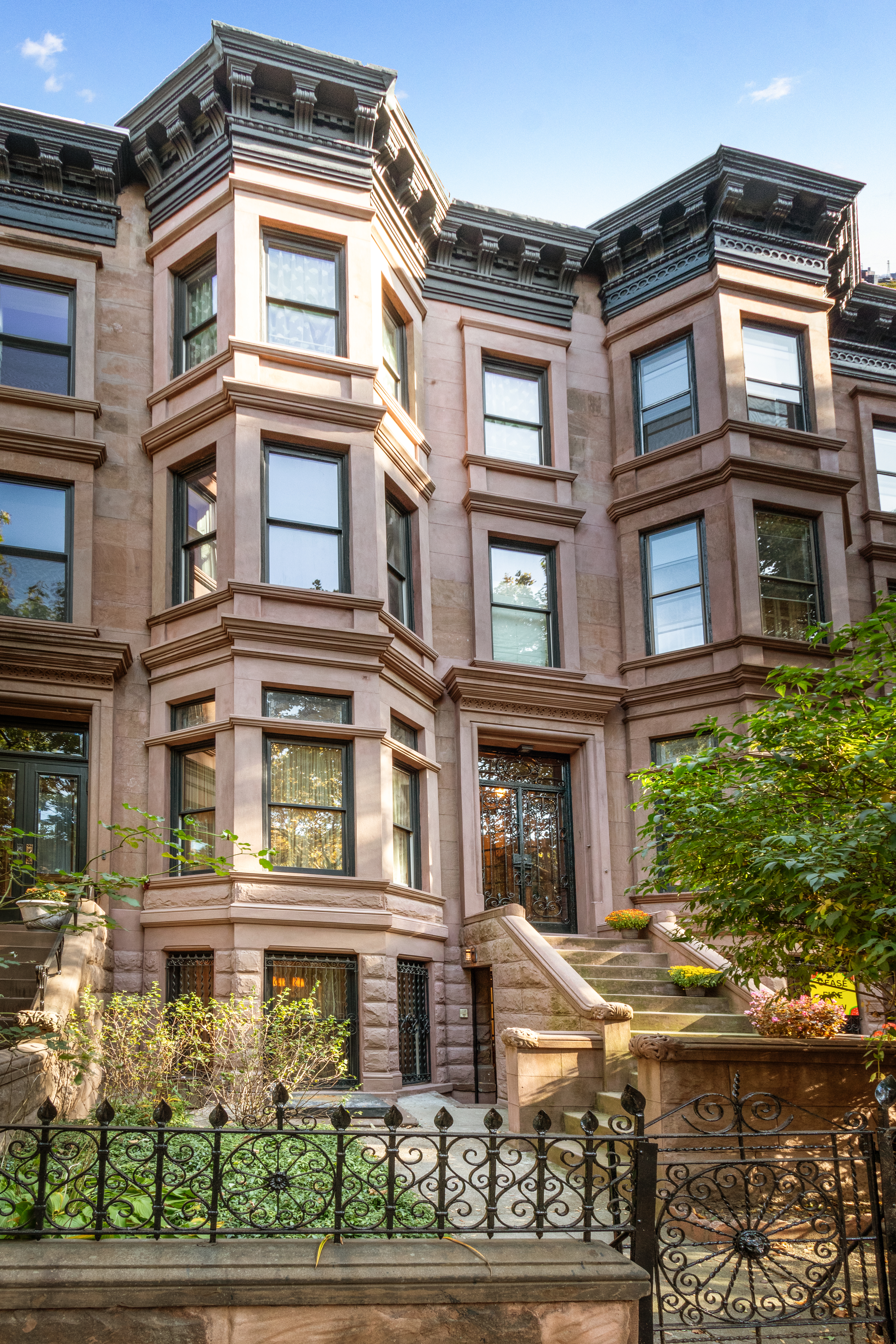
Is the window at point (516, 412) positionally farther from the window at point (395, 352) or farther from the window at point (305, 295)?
the window at point (305, 295)

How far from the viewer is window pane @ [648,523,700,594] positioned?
54.6 feet

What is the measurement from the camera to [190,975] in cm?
1276

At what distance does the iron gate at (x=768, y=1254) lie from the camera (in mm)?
5211

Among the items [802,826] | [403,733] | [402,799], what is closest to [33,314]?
[403,733]

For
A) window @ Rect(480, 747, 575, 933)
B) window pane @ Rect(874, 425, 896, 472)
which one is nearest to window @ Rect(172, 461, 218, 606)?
window @ Rect(480, 747, 575, 933)

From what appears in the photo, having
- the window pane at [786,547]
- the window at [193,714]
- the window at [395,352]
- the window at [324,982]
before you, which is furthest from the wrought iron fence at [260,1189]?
the window pane at [786,547]

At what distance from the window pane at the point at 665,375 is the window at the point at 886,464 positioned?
4.28m

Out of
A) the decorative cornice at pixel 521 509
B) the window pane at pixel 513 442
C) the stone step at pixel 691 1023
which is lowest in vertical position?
the stone step at pixel 691 1023

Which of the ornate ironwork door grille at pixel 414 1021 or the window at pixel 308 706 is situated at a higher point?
the window at pixel 308 706

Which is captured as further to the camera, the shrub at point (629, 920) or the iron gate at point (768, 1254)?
the shrub at point (629, 920)

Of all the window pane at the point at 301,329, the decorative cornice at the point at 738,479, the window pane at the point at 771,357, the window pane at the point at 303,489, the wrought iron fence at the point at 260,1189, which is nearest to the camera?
the wrought iron fence at the point at 260,1189

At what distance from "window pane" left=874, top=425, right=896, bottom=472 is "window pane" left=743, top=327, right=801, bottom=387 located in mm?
2990

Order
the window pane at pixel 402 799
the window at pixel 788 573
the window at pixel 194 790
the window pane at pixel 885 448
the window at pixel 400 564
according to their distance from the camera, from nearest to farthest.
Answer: the window at pixel 194 790 → the window pane at pixel 402 799 → the window at pixel 400 564 → the window at pixel 788 573 → the window pane at pixel 885 448

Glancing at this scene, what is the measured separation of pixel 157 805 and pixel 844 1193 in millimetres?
8676
